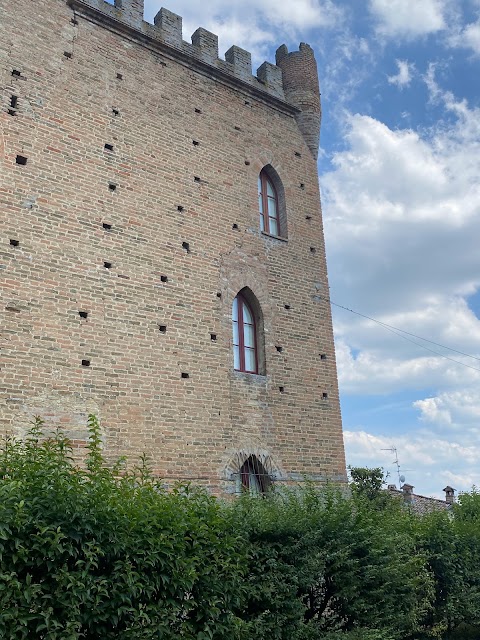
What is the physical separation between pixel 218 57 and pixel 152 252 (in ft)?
18.5

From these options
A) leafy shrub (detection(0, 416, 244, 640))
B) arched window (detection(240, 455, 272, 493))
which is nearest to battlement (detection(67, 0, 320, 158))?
arched window (detection(240, 455, 272, 493))

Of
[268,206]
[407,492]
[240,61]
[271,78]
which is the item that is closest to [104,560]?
[268,206]

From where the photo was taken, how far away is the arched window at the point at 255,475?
1189cm

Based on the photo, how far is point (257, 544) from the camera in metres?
6.68

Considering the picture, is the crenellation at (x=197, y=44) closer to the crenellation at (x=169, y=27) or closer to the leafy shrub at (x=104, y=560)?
the crenellation at (x=169, y=27)

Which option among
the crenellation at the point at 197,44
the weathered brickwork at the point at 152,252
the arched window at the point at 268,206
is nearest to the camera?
the weathered brickwork at the point at 152,252

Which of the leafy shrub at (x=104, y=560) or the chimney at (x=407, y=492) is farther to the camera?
the chimney at (x=407, y=492)

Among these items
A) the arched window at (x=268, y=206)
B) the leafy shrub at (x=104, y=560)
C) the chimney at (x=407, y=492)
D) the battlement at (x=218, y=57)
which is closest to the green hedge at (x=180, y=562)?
the leafy shrub at (x=104, y=560)

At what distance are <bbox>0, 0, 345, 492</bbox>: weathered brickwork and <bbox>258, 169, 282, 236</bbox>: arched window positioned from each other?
28 centimetres

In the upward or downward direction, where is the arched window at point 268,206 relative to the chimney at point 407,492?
upward

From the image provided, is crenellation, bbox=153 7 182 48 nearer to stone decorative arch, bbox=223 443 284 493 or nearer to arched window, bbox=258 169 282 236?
arched window, bbox=258 169 282 236

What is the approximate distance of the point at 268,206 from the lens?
47.7 ft

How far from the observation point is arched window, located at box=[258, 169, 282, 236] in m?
14.3

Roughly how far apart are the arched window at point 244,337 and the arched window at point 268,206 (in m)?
2.07
